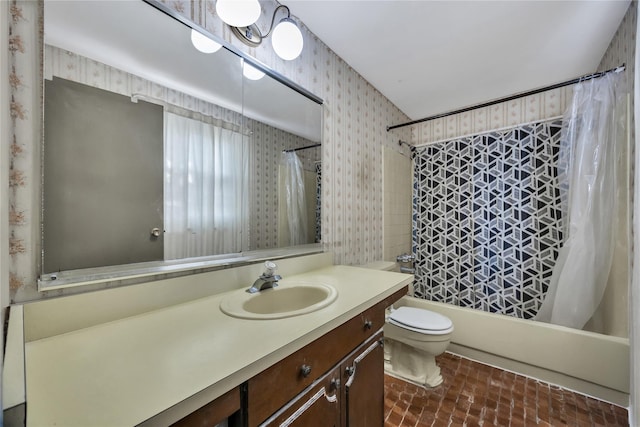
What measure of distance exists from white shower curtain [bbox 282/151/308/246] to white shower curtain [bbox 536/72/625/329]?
1.83 meters

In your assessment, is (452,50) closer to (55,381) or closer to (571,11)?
(571,11)

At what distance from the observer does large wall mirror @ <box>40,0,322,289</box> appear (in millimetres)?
743

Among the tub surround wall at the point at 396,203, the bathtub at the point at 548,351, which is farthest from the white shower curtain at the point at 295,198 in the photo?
the bathtub at the point at 548,351

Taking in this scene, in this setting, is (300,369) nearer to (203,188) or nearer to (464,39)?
(203,188)

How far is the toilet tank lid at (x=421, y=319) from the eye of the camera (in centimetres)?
165

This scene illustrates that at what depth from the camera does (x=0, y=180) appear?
460mm

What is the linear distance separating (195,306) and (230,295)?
145 millimetres

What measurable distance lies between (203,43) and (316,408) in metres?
1.43

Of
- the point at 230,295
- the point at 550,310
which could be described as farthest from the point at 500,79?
the point at 230,295

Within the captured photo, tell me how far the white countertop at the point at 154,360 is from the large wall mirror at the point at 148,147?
0.65ft

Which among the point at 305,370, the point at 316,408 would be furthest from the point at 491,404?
the point at 305,370

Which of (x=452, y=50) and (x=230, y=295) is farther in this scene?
(x=452, y=50)

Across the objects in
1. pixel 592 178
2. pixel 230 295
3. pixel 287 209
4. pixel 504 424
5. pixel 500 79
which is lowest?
pixel 504 424

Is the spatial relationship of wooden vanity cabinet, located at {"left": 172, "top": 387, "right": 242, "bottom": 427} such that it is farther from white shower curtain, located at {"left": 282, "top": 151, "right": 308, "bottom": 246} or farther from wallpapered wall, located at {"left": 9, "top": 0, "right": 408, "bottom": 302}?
white shower curtain, located at {"left": 282, "top": 151, "right": 308, "bottom": 246}
